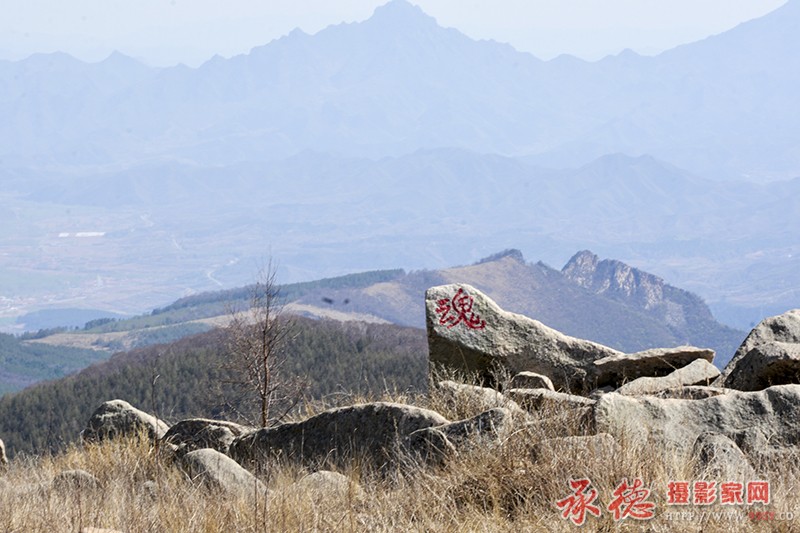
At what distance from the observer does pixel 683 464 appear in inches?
287

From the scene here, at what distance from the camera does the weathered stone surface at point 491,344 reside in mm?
13562

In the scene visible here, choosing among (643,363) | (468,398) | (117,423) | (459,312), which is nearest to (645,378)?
(643,363)

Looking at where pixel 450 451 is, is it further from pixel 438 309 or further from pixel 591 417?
pixel 438 309

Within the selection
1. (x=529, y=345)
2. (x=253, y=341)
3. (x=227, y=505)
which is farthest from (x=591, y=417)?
(x=253, y=341)

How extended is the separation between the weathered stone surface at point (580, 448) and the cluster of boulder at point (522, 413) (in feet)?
0.06

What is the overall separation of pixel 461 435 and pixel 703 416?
8.18 feet

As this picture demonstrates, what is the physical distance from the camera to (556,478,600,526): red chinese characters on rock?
663 cm

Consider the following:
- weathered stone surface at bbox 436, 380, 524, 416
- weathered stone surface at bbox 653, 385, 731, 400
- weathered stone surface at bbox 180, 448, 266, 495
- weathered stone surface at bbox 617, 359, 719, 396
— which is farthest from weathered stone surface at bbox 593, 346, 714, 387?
weathered stone surface at bbox 180, 448, 266, 495

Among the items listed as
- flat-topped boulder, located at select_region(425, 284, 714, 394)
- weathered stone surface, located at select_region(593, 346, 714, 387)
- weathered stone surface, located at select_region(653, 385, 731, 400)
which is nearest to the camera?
weathered stone surface, located at select_region(653, 385, 731, 400)

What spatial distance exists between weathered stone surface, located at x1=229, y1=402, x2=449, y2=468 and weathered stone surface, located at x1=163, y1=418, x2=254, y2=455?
87cm

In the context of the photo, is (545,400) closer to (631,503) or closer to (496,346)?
(631,503)

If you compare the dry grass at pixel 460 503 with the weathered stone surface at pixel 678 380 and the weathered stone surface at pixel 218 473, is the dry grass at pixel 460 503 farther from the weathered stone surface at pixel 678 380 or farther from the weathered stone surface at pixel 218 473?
the weathered stone surface at pixel 678 380

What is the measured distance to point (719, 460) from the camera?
7492 mm

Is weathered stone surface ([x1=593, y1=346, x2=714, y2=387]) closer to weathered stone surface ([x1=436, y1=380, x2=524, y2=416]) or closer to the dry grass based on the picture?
weathered stone surface ([x1=436, y1=380, x2=524, y2=416])
